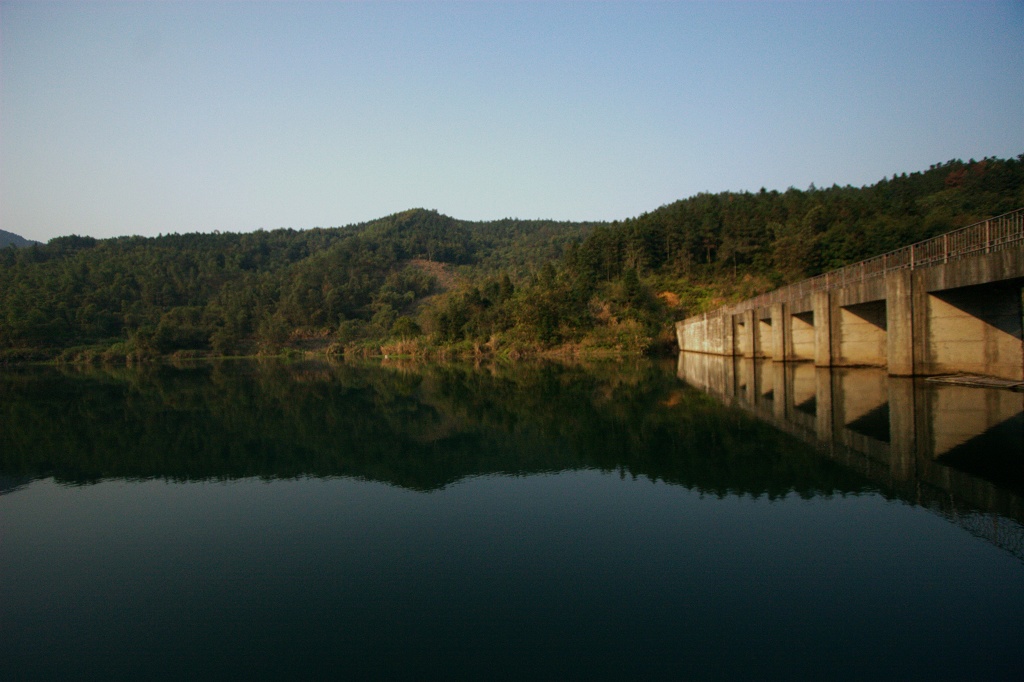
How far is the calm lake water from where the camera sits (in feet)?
13.5

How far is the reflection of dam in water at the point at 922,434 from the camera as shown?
6.57 meters

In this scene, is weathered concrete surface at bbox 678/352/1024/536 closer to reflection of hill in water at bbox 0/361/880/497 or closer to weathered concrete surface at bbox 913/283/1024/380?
reflection of hill in water at bbox 0/361/880/497

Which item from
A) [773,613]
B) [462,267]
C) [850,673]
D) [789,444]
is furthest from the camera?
[462,267]

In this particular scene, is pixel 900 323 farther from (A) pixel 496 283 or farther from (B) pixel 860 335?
(A) pixel 496 283

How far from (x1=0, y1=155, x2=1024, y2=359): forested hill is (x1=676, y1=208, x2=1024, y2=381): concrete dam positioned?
28.1 metres

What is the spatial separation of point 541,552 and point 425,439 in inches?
293

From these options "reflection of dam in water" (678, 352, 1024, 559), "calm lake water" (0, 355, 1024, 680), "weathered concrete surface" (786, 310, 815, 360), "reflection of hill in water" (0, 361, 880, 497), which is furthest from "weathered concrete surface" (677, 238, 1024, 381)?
"reflection of hill in water" (0, 361, 880, 497)

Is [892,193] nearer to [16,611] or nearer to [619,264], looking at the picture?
[619,264]

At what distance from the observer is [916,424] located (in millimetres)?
10938

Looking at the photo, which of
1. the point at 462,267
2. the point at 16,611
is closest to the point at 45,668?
the point at 16,611

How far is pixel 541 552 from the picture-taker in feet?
20.0

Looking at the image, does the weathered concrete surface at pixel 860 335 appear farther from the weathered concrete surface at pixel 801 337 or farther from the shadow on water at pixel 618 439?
the weathered concrete surface at pixel 801 337

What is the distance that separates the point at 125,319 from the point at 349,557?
10218 cm

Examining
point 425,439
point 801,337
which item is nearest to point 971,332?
point 801,337
